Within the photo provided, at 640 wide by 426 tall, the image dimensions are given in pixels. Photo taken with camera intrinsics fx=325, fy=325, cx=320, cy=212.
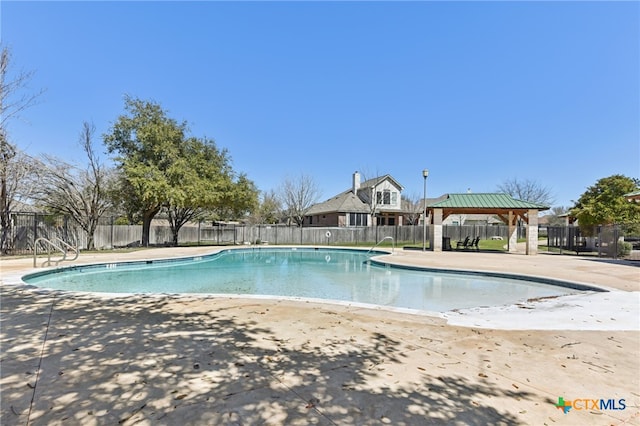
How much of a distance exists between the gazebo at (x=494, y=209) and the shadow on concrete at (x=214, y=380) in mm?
15858

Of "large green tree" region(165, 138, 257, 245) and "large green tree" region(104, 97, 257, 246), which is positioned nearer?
"large green tree" region(104, 97, 257, 246)

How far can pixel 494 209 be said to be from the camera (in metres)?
18.1

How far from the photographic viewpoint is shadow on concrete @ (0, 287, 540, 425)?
224 centimetres

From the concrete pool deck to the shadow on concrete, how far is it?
0.01m

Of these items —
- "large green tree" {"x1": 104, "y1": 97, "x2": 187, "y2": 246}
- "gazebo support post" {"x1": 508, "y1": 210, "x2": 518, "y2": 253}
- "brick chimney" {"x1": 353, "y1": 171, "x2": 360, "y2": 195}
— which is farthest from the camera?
"brick chimney" {"x1": 353, "y1": 171, "x2": 360, "y2": 195}

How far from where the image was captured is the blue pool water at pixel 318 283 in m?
7.99

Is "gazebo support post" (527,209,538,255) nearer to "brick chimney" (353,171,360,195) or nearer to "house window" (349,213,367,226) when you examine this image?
"house window" (349,213,367,226)

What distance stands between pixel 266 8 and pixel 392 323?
11.4m

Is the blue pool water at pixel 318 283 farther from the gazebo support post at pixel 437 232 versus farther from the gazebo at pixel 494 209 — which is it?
the gazebo at pixel 494 209

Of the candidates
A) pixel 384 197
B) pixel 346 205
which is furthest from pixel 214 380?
pixel 384 197

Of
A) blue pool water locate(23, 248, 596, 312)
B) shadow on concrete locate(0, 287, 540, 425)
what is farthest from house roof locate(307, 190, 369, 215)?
shadow on concrete locate(0, 287, 540, 425)

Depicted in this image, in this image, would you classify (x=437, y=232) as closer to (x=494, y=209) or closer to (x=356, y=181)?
(x=494, y=209)

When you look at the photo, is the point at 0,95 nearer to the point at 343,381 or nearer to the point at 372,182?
the point at 343,381

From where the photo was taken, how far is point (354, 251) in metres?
20.7
